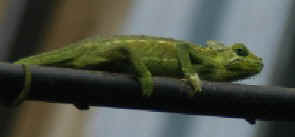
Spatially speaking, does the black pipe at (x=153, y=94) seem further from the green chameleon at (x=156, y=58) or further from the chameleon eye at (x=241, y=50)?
the chameleon eye at (x=241, y=50)

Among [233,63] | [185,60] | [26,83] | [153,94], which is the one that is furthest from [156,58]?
[26,83]

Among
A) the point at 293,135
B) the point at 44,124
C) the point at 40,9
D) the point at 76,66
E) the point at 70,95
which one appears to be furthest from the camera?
the point at 40,9

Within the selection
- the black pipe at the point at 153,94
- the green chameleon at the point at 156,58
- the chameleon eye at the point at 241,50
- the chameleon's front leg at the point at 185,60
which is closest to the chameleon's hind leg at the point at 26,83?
the black pipe at the point at 153,94

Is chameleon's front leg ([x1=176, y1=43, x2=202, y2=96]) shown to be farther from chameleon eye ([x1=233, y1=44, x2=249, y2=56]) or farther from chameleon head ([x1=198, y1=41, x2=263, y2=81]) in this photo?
chameleon eye ([x1=233, y1=44, x2=249, y2=56])

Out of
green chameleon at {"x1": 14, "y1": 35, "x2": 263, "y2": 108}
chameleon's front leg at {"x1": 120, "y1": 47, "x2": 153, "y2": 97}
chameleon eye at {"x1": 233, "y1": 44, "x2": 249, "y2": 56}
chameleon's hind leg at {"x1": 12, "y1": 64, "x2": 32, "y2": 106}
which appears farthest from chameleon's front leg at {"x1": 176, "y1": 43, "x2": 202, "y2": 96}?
chameleon's hind leg at {"x1": 12, "y1": 64, "x2": 32, "y2": 106}

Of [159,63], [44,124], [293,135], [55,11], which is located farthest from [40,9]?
[159,63]

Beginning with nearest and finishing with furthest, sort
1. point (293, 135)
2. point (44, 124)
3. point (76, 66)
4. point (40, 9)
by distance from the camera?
point (76, 66), point (293, 135), point (44, 124), point (40, 9)

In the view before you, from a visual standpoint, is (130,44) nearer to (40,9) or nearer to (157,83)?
(157,83)
